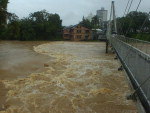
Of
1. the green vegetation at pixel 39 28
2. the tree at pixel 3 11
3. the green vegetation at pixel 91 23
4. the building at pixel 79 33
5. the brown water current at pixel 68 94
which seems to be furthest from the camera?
the green vegetation at pixel 91 23

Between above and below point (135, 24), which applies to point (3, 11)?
above

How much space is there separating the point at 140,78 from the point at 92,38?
65.5 meters

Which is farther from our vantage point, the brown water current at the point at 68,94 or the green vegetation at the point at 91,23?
the green vegetation at the point at 91,23

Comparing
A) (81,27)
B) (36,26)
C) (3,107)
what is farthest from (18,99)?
(81,27)

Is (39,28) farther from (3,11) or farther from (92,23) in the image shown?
(3,11)

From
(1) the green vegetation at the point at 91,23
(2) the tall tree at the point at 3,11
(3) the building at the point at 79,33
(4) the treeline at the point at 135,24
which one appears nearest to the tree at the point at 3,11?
(2) the tall tree at the point at 3,11

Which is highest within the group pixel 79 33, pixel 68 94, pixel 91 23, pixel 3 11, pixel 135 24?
pixel 91 23

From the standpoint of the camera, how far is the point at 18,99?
10328 millimetres

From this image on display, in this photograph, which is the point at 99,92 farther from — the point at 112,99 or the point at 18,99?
the point at 18,99

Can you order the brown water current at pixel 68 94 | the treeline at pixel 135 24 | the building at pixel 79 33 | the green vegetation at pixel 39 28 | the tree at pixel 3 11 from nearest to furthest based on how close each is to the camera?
1. the brown water current at pixel 68 94
2. the treeline at pixel 135 24
3. the tree at pixel 3 11
4. the green vegetation at pixel 39 28
5. the building at pixel 79 33

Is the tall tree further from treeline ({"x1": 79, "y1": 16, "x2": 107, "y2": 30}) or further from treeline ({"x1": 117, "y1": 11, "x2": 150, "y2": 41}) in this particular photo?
treeline ({"x1": 79, "y1": 16, "x2": 107, "y2": 30})

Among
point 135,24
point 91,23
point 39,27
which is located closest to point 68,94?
point 135,24

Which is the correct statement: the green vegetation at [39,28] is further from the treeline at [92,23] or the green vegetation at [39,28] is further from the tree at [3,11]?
the tree at [3,11]

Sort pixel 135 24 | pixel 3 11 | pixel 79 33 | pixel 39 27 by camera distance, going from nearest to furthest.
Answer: pixel 3 11
pixel 135 24
pixel 39 27
pixel 79 33
